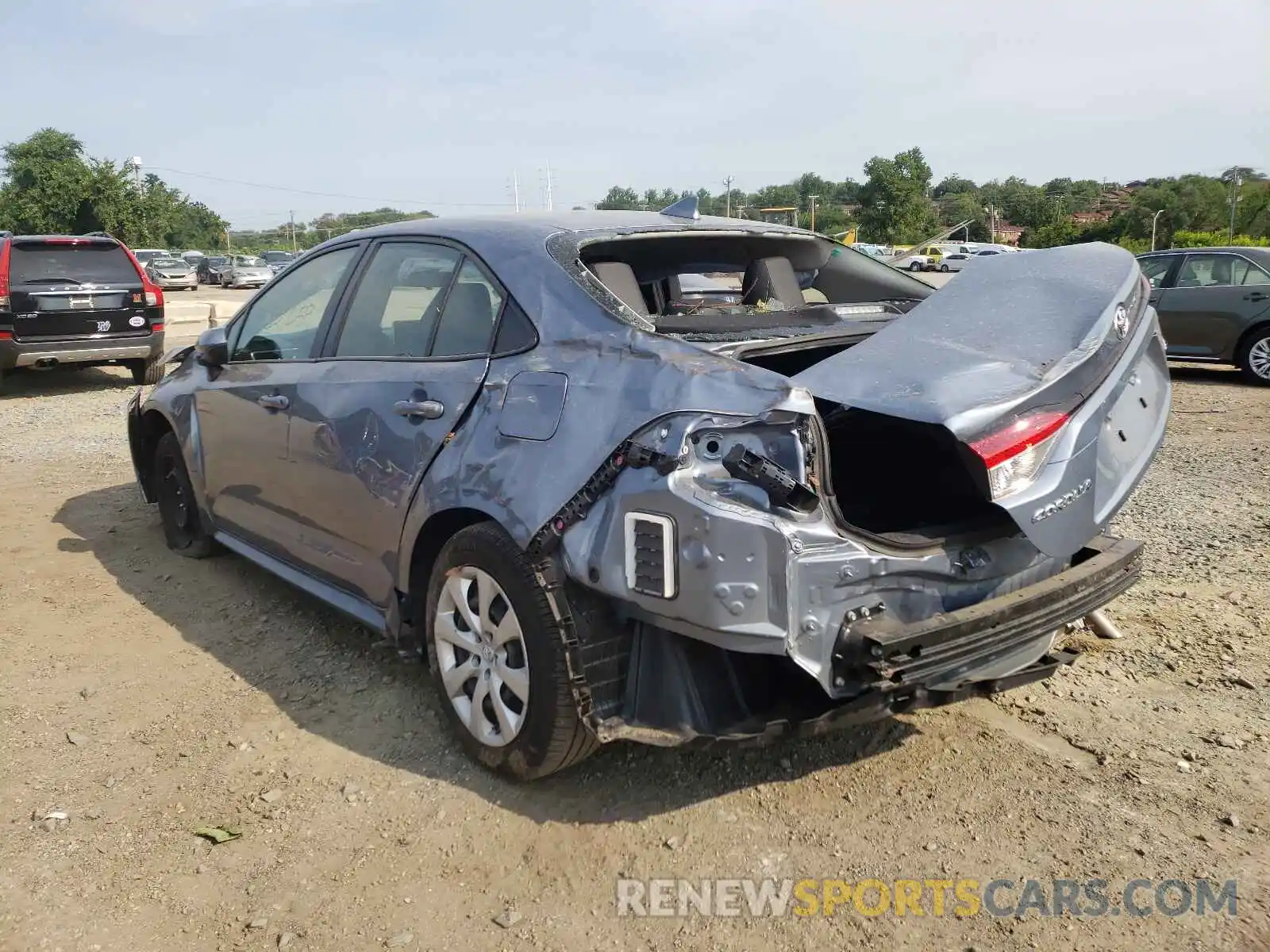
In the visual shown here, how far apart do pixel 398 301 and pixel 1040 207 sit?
313 feet

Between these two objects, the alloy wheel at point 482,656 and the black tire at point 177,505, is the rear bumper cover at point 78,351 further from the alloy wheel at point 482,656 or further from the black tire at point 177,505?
the alloy wheel at point 482,656

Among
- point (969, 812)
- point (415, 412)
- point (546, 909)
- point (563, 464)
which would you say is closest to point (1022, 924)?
point (969, 812)

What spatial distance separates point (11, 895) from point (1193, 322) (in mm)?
12266

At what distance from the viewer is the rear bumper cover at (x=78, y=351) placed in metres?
10.8

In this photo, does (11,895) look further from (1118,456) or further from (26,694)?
(1118,456)

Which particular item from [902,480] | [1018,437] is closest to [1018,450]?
[1018,437]

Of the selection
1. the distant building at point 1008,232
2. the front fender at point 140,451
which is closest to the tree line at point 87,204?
the front fender at point 140,451

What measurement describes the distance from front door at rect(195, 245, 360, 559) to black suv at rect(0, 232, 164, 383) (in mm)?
6478

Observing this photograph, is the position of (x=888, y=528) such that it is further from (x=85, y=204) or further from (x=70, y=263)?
(x=85, y=204)

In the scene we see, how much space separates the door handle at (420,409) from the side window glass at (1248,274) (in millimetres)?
11108

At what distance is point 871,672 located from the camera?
2.49 m

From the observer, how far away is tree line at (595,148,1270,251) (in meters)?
54.0

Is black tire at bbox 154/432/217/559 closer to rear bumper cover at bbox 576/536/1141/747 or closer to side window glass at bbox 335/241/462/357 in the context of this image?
side window glass at bbox 335/241/462/357

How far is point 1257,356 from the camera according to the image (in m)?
11.1
